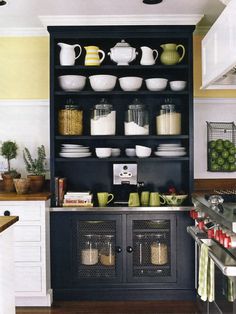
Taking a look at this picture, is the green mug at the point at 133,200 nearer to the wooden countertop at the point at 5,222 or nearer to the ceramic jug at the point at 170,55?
the ceramic jug at the point at 170,55

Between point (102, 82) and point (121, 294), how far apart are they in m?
1.76

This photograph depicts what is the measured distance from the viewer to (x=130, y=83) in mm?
3859

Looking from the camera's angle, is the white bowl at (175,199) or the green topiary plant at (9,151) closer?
the white bowl at (175,199)

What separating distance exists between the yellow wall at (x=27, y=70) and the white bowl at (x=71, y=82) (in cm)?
38

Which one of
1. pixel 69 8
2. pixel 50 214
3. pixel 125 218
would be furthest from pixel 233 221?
pixel 69 8

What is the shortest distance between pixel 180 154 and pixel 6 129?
160 cm

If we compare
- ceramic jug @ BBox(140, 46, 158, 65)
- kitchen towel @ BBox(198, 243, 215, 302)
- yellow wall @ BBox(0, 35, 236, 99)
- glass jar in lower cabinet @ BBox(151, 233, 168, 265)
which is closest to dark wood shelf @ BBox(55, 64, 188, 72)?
ceramic jug @ BBox(140, 46, 158, 65)

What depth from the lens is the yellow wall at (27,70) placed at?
4.22 m

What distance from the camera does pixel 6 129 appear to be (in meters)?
4.24

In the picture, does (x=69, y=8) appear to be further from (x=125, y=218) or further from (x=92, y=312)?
(x=92, y=312)

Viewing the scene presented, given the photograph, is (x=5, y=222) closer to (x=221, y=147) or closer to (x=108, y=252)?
(x=108, y=252)

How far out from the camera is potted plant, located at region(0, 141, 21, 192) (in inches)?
156

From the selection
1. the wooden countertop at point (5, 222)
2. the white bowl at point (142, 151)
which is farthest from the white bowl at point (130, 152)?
the wooden countertop at point (5, 222)

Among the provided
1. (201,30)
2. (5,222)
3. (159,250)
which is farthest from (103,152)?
(5,222)
